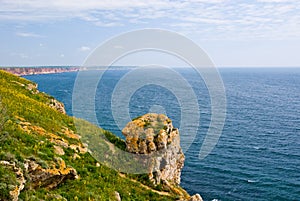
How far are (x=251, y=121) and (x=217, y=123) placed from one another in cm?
1322

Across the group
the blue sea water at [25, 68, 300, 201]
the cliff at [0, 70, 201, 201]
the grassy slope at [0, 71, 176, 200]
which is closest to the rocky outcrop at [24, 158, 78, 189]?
the cliff at [0, 70, 201, 201]

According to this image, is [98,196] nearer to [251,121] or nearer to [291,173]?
[291,173]

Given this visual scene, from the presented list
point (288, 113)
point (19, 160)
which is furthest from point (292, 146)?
point (19, 160)

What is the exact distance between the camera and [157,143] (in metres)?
31.8

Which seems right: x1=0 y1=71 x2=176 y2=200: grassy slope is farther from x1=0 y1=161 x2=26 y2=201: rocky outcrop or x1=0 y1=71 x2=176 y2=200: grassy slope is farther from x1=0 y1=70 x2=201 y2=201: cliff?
x1=0 y1=161 x2=26 y2=201: rocky outcrop

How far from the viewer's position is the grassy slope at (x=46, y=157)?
16438 millimetres

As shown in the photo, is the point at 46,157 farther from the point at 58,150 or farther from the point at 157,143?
the point at 157,143

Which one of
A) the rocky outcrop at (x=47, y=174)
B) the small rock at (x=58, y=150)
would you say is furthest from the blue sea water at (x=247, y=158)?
the rocky outcrop at (x=47, y=174)

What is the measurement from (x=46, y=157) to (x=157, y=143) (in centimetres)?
1501

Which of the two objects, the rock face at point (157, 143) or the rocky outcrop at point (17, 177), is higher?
the rocky outcrop at point (17, 177)

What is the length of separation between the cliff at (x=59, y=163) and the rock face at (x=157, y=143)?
101mm

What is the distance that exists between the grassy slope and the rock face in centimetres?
266

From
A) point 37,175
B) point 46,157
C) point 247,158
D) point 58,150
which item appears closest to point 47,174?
point 37,175

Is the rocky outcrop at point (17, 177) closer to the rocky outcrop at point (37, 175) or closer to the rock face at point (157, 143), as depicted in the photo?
the rocky outcrop at point (37, 175)
